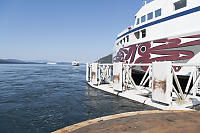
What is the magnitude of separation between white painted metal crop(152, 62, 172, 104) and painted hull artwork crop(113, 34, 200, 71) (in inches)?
197

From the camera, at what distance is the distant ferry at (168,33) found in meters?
10.5

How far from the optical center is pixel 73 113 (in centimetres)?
670

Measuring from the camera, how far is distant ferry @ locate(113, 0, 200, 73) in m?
10.5

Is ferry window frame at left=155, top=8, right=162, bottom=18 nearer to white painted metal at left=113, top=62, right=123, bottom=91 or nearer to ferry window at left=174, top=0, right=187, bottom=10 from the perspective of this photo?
ferry window at left=174, top=0, right=187, bottom=10

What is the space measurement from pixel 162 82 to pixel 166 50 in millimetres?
6134

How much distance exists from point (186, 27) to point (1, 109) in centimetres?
1467

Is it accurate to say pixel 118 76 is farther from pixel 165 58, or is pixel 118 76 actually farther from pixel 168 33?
pixel 168 33

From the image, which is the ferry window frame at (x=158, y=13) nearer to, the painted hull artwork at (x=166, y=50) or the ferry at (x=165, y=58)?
the ferry at (x=165, y=58)

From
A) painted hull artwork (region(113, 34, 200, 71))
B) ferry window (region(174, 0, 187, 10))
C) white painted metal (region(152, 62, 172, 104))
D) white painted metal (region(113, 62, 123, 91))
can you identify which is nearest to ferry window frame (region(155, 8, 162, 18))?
ferry window (region(174, 0, 187, 10))

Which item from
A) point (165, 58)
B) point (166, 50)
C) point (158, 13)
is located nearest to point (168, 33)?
point (166, 50)

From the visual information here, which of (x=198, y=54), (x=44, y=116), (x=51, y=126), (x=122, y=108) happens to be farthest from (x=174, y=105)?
(x=44, y=116)

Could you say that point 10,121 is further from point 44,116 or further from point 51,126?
point 51,126

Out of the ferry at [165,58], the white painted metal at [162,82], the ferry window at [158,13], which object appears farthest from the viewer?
the ferry window at [158,13]

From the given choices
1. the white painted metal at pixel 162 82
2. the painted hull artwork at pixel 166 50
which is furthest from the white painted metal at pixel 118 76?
the painted hull artwork at pixel 166 50
